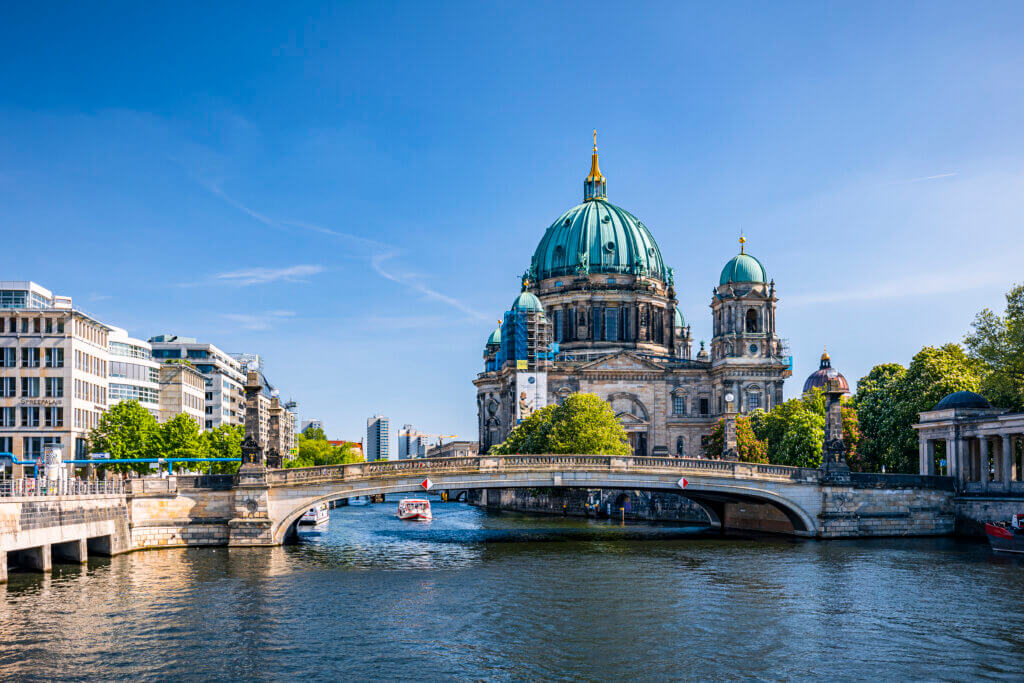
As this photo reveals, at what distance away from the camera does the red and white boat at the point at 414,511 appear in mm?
98250

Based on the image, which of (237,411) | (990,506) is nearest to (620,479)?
(990,506)

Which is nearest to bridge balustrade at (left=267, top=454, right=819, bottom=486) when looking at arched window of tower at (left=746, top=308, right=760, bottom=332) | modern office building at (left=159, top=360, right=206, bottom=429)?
modern office building at (left=159, top=360, right=206, bottom=429)

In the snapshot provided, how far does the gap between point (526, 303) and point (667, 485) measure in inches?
3141

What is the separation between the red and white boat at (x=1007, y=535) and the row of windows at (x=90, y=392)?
2796 inches

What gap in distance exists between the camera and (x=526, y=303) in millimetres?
140250

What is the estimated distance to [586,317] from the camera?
145000mm

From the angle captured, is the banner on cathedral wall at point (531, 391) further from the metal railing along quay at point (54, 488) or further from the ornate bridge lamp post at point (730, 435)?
the metal railing along quay at point (54, 488)

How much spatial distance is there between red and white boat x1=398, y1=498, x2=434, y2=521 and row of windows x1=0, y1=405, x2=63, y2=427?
1323 inches

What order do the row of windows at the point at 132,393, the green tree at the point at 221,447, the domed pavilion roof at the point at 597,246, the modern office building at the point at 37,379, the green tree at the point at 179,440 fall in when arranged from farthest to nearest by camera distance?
the domed pavilion roof at the point at 597,246, the row of windows at the point at 132,393, the green tree at the point at 221,447, the green tree at the point at 179,440, the modern office building at the point at 37,379

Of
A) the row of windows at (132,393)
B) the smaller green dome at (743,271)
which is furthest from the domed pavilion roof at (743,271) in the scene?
the row of windows at (132,393)

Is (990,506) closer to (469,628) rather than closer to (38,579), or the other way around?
(469,628)

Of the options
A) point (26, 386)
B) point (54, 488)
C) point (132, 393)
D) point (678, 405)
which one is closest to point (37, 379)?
point (26, 386)

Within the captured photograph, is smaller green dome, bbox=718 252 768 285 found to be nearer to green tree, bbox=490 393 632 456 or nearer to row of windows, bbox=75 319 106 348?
green tree, bbox=490 393 632 456

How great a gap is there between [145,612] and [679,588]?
22548mm
